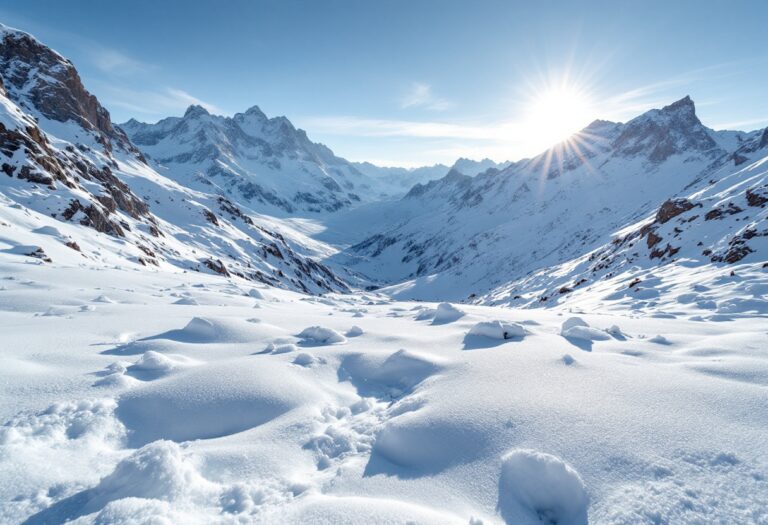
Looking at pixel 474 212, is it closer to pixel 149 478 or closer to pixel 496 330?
pixel 496 330

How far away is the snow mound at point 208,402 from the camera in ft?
15.5

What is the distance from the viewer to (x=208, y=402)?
5.15 m

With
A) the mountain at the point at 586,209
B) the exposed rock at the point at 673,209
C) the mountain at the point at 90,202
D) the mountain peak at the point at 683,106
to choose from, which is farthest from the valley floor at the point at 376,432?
the mountain peak at the point at 683,106

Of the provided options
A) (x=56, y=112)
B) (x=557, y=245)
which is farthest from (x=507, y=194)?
(x=56, y=112)

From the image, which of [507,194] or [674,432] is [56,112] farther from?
[507,194]

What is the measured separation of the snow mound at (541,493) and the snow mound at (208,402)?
3135mm

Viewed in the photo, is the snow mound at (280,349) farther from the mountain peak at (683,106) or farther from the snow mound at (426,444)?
the mountain peak at (683,106)

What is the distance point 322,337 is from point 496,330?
439 cm

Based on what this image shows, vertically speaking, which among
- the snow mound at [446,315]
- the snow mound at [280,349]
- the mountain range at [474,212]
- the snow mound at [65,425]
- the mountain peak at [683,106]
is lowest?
the snow mound at [65,425]

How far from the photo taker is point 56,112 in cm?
9581

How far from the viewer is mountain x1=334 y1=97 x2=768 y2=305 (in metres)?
53.0

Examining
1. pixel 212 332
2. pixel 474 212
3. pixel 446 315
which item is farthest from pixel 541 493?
pixel 474 212

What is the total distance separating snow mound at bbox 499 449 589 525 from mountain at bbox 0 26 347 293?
1100 inches

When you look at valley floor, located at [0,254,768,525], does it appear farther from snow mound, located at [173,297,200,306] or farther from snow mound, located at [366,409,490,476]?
snow mound, located at [173,297,200,306]
